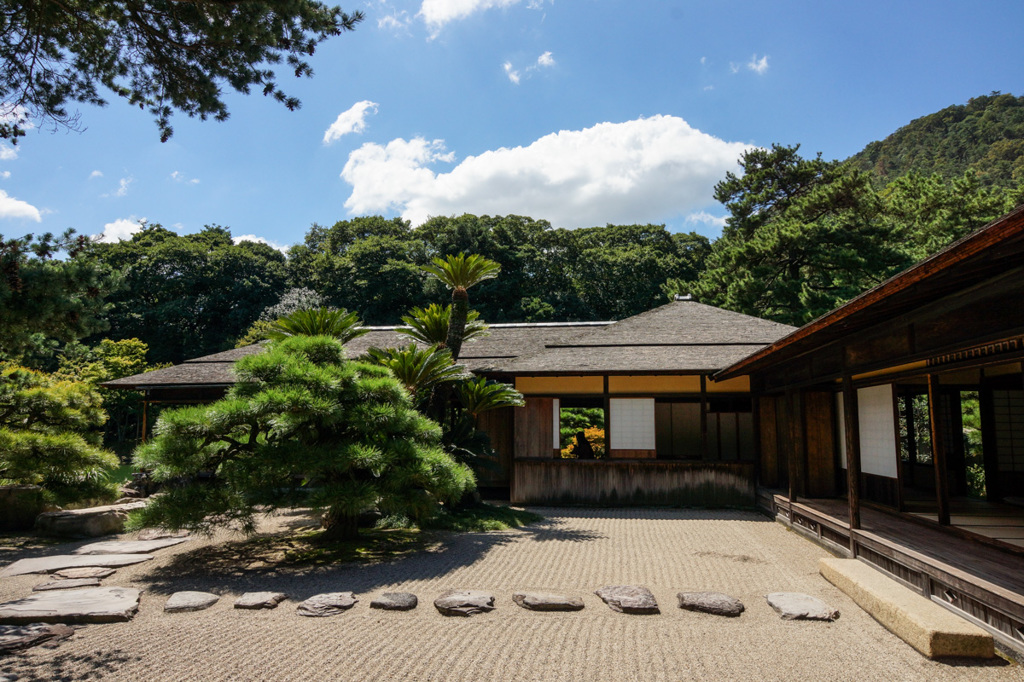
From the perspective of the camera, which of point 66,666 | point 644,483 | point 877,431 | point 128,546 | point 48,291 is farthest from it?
point 644,483

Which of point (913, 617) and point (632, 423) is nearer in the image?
point (913, 617)

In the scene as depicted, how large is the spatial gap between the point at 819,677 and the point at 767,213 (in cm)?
2711

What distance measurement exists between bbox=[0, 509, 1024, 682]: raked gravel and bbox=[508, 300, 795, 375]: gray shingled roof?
4.35m

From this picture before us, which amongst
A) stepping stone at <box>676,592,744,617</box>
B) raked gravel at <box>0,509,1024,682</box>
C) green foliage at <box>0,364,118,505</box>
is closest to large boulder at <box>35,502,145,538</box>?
green foliage at <box>0,364,118,505</box>

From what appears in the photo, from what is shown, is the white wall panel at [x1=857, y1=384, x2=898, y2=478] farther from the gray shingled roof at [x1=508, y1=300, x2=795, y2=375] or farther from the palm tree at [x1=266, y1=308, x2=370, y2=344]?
the palm tree at [x1=266, y1=308, x2=370, y2=344]

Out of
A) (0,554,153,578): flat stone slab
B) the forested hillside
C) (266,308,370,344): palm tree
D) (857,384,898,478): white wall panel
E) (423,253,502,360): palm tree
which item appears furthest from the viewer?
the forested hillside

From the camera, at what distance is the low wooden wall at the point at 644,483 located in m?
10.5

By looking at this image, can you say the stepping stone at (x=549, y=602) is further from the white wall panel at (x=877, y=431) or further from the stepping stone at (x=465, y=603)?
the white wall panel at (x=877, y=431)

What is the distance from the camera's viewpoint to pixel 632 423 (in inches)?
426

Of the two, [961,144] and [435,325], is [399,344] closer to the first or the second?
[435,325]

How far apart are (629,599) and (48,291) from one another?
605cm

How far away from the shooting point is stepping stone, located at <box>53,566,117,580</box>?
19.4ft

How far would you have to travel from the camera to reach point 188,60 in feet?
18.6

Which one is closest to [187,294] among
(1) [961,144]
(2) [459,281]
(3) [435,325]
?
(3) [435,325]
